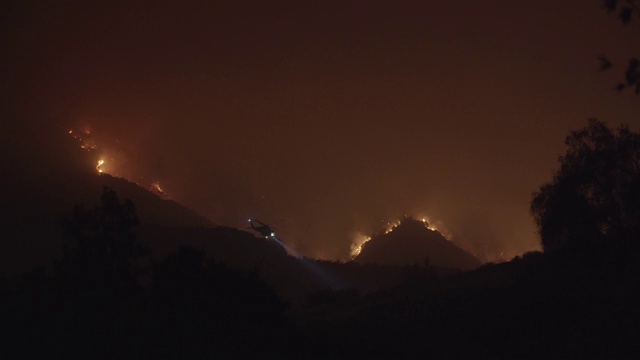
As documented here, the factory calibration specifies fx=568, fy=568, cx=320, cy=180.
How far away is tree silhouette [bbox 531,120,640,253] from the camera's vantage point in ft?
109

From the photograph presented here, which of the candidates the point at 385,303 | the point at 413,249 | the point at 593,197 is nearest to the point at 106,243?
the point at 385,303

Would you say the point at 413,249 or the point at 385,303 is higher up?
the point at 413,249

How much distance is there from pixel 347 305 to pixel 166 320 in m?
20.3

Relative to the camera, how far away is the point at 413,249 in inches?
4887

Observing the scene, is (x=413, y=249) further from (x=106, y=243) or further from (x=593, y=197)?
(x=106, y=243)

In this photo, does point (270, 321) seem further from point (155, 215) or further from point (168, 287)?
point (155, 215)

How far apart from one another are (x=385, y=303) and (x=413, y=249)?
3484 inches

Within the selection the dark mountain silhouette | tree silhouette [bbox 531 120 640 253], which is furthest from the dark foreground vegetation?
the dark mountain silhouette

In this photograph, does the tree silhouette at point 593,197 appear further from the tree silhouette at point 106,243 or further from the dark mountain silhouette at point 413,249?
the dark mountain silhouette at point 413,249

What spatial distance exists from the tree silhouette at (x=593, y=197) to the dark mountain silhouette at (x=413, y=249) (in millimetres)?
80645

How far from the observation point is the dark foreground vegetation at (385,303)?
21.4 m

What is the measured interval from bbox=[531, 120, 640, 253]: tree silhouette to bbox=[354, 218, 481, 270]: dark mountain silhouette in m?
80.6

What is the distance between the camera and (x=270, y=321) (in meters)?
27.3

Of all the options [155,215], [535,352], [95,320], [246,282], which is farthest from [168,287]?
[155,215]
